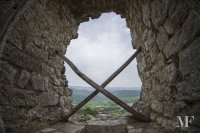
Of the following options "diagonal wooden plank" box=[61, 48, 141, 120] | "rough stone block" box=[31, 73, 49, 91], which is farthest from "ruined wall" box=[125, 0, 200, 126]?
"rough stone block" box=[31, 73, 49, 91]

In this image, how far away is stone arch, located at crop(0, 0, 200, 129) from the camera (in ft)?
6.14

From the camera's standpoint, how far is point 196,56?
A: 1.75 metres

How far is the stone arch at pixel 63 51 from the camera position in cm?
187

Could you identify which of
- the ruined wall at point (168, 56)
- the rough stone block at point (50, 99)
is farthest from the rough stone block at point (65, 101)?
the ruined wall at point (168, 56)

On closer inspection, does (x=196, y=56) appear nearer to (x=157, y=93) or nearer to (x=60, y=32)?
(x=157, y=93)

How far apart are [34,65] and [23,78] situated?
35 centimetres

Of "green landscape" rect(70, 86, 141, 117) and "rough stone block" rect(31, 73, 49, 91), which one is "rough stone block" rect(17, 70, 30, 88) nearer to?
"rough stone block" rect(31, 73, 49, 91)

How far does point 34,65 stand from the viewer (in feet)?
9.99

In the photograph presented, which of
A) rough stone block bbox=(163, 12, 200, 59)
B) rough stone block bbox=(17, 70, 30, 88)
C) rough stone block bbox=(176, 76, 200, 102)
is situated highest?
rough stone block bbox=(163, 12, 200, 59)

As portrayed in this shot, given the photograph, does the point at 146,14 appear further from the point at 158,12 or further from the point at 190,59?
the point at 190,59

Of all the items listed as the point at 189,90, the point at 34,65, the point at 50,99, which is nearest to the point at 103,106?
the point at 50,99

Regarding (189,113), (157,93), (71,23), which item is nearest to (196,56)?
(189,113)

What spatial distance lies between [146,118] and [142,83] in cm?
83

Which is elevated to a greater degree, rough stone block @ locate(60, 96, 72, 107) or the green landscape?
rough stone block @ locate(60, 96, 72, 107)
